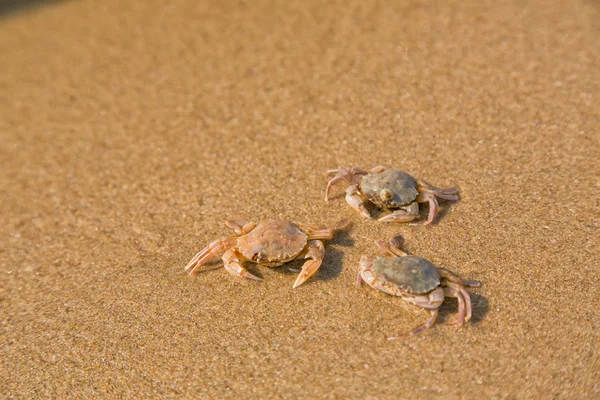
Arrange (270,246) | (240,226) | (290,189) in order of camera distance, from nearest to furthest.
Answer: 1. (270,246)
2. (240,226)
3. (290,189)

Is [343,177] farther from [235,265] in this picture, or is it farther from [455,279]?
[455,279]

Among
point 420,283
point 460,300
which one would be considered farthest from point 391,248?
point 460,300

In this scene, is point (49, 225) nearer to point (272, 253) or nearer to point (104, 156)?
point (104, 156)

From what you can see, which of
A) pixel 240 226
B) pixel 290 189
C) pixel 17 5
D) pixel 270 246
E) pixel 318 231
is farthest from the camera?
pixel 17 5

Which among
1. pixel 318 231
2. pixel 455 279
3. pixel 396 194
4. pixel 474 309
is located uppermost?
pixel 396 194

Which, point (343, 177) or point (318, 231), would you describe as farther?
point (343, 177)

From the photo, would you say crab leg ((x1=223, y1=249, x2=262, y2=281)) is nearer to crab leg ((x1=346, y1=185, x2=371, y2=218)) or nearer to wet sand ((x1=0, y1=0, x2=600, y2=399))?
wet sand ((x1=0, y1=0, x2=600, y2=399))

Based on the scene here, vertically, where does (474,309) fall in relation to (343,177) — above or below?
below

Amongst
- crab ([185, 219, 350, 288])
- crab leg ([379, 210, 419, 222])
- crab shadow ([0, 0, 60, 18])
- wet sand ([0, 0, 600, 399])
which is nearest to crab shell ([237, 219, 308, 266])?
crab ([185, 219, 350, 288])
